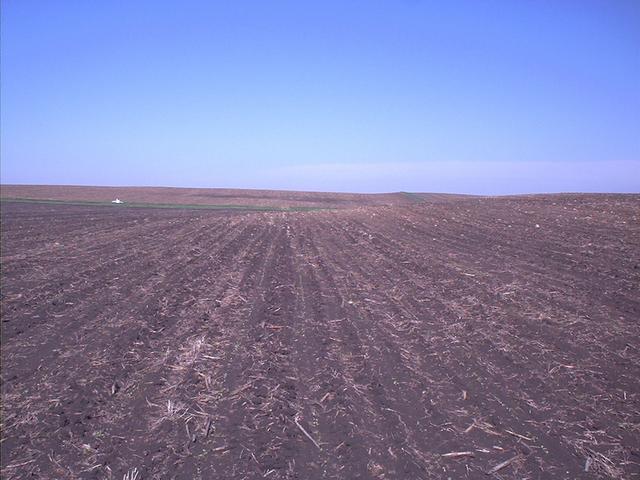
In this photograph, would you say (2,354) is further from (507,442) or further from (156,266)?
(507,442)

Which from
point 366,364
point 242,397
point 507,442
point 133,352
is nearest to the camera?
point 507,442

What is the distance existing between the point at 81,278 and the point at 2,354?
13.8 ft

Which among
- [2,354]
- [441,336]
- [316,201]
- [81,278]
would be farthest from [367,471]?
[316,201]

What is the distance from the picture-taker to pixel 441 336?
6.86m

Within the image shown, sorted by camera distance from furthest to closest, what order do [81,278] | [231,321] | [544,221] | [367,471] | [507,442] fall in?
[544,221] → [81,278] → [231,321] → [507,442] → [367,471]

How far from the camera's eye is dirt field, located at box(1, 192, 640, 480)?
4316 mm

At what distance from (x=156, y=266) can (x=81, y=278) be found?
5.97 ft

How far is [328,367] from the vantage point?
6012 millimetres

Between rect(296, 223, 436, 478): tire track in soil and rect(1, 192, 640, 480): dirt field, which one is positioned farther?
rect(1, 192, 640, 480): dirt field

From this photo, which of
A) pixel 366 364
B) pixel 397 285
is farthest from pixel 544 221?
pixel 366 364

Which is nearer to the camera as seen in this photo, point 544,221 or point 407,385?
point 407,385

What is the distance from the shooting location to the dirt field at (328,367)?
14.2 feet

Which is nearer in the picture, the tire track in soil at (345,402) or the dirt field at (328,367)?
the tire track in soil at (345,402)

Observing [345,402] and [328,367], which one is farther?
[328,367]
